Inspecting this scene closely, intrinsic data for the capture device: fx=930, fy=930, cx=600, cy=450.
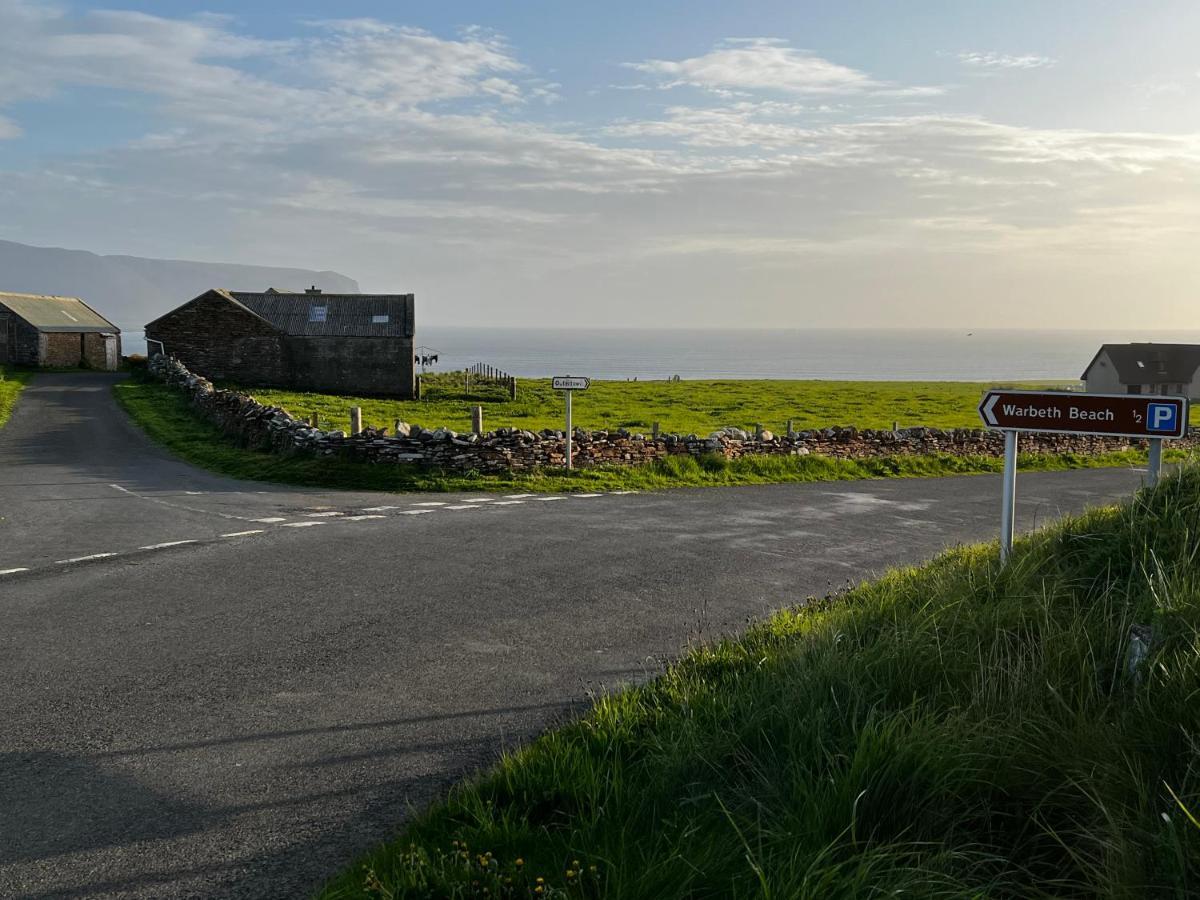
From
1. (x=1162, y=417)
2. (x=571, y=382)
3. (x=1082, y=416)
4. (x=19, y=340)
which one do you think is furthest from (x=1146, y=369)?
(x=19, y=340)

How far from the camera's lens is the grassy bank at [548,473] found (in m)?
19.7

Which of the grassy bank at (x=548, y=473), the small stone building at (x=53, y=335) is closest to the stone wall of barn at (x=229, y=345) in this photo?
the small stone building at (x=53, y=335)

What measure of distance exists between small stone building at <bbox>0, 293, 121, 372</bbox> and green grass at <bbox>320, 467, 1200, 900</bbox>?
5556 cm

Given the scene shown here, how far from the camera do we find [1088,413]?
317 inches

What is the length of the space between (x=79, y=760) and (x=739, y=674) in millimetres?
4378

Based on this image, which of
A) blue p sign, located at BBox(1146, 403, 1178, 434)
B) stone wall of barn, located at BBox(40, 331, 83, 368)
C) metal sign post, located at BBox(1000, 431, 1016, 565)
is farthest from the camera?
stone wall of barn, located at BBox(40, 331, 83, 368)

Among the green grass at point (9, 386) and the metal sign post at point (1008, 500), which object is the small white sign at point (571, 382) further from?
the green grass at point (9, 386)

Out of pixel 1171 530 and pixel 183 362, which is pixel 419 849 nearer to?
pixel 1171 530

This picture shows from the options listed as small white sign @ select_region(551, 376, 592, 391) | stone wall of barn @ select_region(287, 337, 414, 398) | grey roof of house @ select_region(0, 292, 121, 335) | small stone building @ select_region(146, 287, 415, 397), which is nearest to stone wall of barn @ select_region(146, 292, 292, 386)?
small stone building @ select_region(146, 287, 415, 397)

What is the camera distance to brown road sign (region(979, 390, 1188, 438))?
763 cm

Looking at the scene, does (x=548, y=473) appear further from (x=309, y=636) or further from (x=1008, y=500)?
(x=1008, y=500)

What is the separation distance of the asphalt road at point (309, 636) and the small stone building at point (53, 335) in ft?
130

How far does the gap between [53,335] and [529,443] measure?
4411cm

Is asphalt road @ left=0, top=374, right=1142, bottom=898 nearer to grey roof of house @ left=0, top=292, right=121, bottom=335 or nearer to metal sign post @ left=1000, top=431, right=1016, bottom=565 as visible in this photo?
metal sign post @ left=1000, top=431, right=1016, bottom=565
